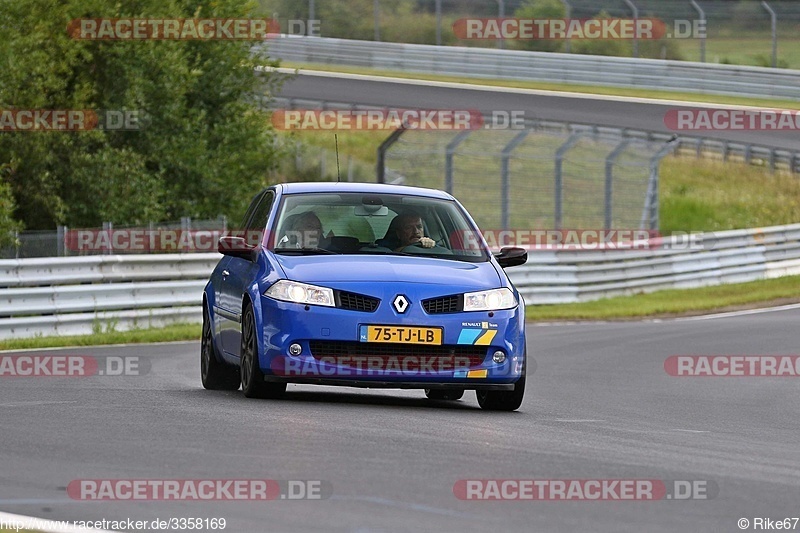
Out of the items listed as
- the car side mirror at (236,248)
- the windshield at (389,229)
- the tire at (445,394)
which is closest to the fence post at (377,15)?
the tire at (445,394)

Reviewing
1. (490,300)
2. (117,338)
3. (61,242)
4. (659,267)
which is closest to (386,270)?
(490,300)

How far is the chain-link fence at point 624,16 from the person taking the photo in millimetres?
40969

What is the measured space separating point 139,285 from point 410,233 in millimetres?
8877

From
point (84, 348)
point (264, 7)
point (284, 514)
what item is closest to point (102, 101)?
point (84, 348)

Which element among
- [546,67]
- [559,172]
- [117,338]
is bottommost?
[117,338]

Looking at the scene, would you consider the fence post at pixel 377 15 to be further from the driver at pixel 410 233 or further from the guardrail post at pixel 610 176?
the driver at pixel 410 233

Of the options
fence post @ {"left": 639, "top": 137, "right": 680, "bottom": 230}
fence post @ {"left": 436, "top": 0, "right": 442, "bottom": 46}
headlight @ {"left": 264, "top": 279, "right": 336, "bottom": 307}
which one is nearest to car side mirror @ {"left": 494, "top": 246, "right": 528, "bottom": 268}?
headlight @ {"left": 264, "top": 279, "right": 336, "bottom": 307}

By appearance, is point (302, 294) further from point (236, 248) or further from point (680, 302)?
point (680, 302)

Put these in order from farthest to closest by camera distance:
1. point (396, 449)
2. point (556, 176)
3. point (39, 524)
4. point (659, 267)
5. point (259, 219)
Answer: point (659, 267), point (556, 176), point (259, 219), point (396, 449), point (39, 524)

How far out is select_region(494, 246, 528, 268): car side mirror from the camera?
11.2m

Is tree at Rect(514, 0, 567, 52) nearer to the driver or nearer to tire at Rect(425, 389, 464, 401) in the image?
tire at Rect(425, 389, 464, 401)

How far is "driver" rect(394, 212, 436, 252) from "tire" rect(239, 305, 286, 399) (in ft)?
3.95

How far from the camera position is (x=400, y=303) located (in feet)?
33.2

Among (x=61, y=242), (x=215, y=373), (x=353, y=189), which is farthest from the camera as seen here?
(x=61, y=242)
